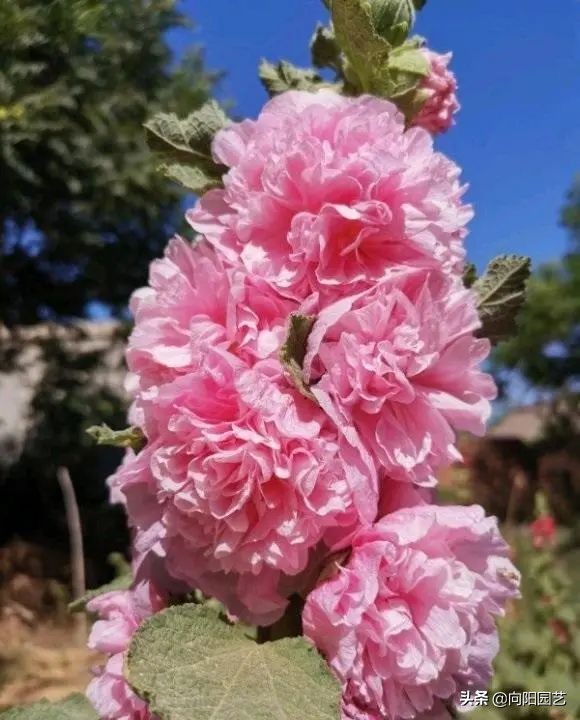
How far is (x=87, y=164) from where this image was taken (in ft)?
16.2

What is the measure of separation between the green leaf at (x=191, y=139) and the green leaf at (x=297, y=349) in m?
0.19

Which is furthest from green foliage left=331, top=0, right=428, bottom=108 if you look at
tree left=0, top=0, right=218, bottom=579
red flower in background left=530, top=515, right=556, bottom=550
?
tree left=0, top=0, right=218, bottom=579

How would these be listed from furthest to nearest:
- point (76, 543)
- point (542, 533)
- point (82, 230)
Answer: point (82, 230), point (542, 533), point (76, 543)

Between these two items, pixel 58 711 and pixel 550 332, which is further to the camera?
pixel 550 332

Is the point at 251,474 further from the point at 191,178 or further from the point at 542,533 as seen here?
the point at 542,533

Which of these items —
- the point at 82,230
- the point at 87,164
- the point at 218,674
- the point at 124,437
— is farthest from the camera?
the point at 82,230

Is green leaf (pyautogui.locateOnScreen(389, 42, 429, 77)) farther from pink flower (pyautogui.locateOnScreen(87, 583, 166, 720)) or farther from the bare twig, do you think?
the bare twig

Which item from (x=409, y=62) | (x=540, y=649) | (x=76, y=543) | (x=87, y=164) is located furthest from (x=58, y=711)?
(x=87, y=164)

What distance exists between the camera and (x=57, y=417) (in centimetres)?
570

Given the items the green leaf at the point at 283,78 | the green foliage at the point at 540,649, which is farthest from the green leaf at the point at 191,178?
the green foliage at the point at 540,649

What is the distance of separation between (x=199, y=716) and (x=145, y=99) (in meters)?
5.56

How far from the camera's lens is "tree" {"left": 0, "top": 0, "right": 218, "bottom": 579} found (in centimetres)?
471

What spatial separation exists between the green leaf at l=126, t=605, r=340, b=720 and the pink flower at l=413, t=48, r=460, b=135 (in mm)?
426

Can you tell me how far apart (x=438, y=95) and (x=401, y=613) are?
42 centimetres
